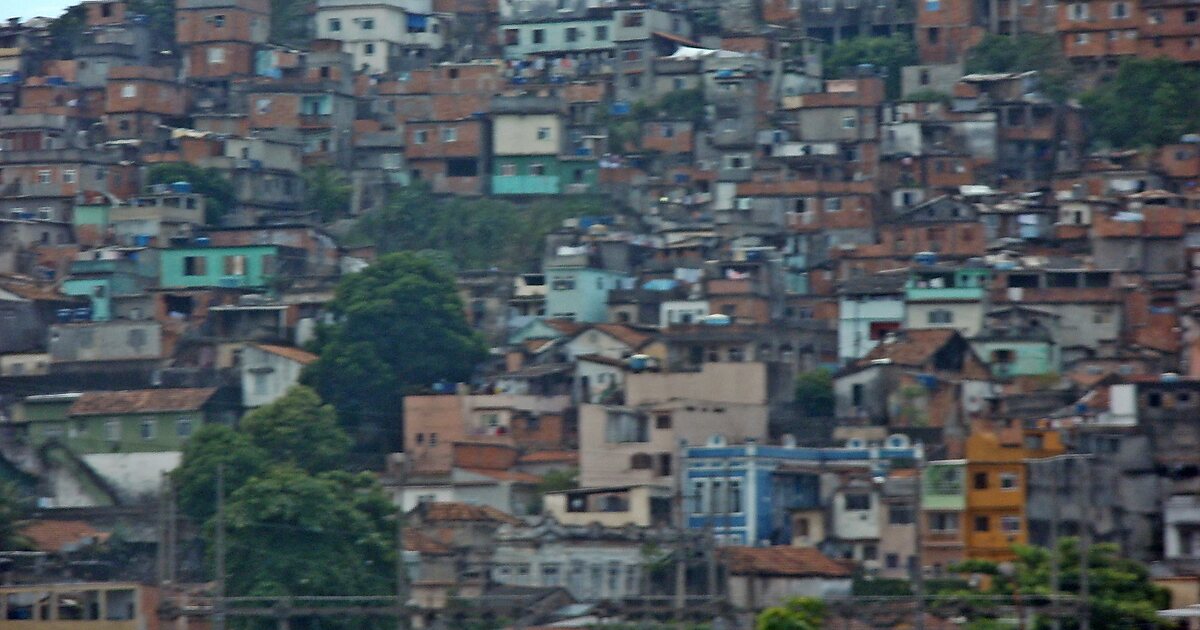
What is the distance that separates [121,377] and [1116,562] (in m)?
26.7

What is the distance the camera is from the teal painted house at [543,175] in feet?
275

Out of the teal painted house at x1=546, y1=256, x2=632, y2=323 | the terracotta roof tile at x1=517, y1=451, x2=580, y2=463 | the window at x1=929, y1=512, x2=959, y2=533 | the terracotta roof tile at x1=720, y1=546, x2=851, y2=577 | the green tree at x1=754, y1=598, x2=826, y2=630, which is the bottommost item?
the green tree at x1=754, y1=598, x2=826, y2=630

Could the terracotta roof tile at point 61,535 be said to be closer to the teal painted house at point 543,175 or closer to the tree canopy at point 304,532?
the tree canopy at point 304,532

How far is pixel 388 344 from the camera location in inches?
2795

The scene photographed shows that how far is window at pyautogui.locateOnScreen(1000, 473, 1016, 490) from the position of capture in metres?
60.5

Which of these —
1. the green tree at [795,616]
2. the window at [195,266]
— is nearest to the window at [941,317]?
the green tree at [795,616]

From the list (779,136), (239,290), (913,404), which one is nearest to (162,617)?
(913,404)

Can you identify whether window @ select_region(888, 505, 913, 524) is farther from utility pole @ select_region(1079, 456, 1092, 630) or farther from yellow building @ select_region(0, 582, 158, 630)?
yellow building @ select_region(0, 582, 158, 630)

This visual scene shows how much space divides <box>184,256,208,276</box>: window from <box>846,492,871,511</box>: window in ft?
72.1

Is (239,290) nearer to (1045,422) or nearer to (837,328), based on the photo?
(837,328)

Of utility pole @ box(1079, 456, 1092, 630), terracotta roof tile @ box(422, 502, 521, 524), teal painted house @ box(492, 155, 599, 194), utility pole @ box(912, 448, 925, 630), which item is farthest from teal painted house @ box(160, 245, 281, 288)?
utility pole @ box(1079, 456, 1092, 630)

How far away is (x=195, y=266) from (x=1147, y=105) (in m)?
25.2

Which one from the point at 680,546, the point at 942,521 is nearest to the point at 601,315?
the point at 942,521

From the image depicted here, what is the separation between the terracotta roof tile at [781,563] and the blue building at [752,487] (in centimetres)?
244
